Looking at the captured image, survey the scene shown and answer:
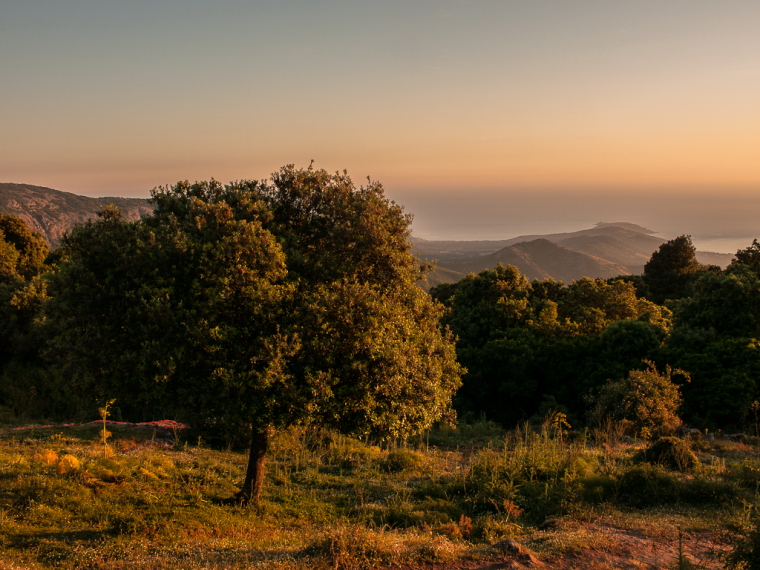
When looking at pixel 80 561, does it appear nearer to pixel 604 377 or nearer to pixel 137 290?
pixel 137 290

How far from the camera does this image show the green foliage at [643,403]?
57.9 ft

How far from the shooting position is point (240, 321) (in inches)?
331

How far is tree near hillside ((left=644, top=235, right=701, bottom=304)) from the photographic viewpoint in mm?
45656

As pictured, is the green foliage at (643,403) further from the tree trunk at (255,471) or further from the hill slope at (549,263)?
the hill slope at (549,263)

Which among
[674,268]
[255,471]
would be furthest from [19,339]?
[674,268]

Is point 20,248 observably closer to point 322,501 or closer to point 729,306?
point 322,501

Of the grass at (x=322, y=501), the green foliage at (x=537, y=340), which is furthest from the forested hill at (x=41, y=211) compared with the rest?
the grass at (x=322, y=501)

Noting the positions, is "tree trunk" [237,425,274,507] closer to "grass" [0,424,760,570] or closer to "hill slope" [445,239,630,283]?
"grass" [0,424,760,570]

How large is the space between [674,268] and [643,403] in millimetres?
34492

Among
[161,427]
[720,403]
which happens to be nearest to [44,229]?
[161,427]

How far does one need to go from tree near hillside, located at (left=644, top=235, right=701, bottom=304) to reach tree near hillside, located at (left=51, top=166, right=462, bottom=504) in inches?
1789

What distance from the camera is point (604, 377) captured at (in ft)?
74.5

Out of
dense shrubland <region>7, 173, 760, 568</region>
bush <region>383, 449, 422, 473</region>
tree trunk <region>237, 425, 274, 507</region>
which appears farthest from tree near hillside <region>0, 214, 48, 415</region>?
bush <region>383, 449, 422, 473</region>

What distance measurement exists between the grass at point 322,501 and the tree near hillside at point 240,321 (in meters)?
1.99
